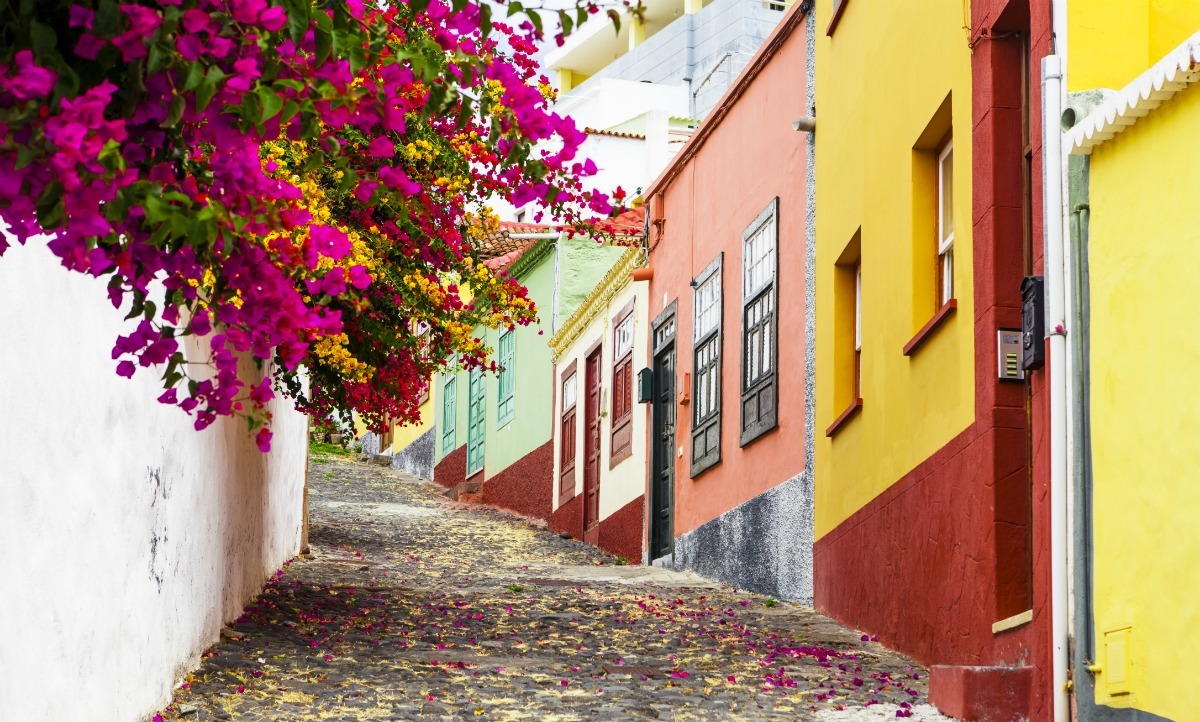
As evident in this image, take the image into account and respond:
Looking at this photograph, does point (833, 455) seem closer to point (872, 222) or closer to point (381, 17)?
point (872, 222)

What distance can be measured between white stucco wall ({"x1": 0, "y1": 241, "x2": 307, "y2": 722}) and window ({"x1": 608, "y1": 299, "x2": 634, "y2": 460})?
10022mm

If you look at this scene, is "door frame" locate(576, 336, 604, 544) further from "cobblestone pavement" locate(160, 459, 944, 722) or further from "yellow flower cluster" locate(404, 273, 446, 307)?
"yellow flower cluster" locate(404, 273, 446, 307)

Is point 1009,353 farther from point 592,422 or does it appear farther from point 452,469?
point 452,469

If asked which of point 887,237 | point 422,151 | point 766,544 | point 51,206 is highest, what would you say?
point 422,151

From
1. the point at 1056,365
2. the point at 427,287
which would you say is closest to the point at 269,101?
the point at 1056,365

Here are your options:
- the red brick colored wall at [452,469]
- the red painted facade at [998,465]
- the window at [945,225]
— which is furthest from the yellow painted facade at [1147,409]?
the red brick colored wall at [452,469]

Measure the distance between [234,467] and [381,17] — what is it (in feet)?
20.1

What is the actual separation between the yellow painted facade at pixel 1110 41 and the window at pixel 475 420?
20.6 metres

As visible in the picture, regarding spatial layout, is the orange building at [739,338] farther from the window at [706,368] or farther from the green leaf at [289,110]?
the green leaf at [289,110]

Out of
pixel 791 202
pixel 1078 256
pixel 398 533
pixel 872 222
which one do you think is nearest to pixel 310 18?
pixel 1078 256

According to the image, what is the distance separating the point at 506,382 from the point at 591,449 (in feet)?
19.0

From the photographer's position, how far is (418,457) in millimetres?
33031

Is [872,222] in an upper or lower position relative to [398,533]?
upper

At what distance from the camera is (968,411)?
25.3 feet
